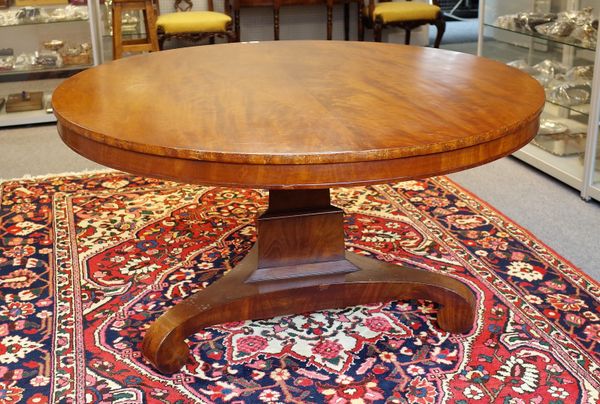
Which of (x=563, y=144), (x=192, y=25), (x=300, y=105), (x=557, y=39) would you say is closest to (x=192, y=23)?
(x=192, y=25)

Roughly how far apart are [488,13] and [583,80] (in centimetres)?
106

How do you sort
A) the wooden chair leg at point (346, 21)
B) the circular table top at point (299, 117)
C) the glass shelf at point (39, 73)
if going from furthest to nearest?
the wooden chair leg at point (346, 21) → the glass shelf at point (39, 73) → the circular table top at point (299, 117)

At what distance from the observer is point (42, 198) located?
153 inches

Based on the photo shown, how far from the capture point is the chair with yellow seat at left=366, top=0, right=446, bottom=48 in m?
6.60

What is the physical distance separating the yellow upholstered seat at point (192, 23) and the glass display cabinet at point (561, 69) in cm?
233

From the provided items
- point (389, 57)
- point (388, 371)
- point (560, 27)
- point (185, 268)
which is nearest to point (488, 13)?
point (560, 27)

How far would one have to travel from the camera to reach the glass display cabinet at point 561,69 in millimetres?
3771

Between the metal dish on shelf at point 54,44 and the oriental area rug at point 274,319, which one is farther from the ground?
the metal dish on shelf at point 54,44

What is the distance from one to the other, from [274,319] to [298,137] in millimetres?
916

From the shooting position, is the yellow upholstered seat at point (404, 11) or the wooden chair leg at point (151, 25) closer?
the wooden chair leg at point (151, 25)

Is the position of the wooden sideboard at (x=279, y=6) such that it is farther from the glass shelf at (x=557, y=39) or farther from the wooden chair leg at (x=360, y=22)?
the glass shelf at (x=557, y=39)

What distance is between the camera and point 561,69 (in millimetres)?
4176

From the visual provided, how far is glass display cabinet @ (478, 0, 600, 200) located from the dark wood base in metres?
1.55

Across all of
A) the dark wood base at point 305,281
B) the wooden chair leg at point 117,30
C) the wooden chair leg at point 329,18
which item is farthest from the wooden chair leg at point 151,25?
the dark wood base at point 305,281
